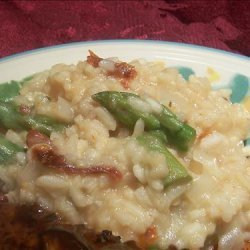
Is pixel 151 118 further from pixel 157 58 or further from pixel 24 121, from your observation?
pixel 157 58

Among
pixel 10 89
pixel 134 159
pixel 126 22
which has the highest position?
pixel 134 159

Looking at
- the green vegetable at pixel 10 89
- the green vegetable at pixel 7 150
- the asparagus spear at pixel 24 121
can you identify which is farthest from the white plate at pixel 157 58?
the green vegetable at pixel 7 150

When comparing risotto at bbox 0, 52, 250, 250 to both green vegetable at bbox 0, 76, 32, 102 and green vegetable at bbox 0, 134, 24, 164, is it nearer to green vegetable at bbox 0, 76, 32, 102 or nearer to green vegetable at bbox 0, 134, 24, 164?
green vegetable at bbox 0, 134, 24, 164

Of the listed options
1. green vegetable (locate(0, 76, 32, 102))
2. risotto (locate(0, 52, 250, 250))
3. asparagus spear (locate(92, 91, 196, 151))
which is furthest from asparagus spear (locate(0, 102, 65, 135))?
asparagus spear (locate(92, 91, 196, 151))

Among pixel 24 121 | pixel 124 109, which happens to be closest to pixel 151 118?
A: pixel 124 109

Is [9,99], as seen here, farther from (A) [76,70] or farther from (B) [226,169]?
(B) [226,169]

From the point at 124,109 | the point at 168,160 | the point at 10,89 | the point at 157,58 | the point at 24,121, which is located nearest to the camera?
the point at 168,160
